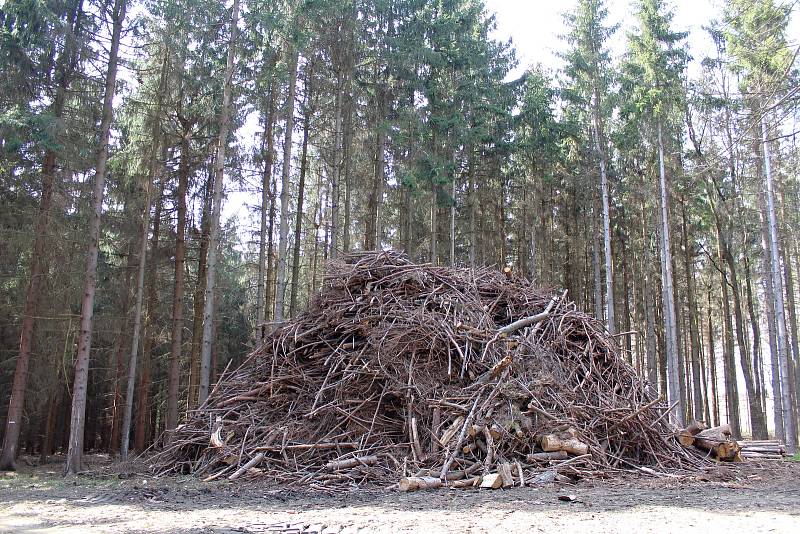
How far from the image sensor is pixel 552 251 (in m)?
26.9

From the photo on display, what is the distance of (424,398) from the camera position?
28.1 ft

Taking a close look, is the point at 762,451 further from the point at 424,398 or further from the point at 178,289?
the point at 178,289

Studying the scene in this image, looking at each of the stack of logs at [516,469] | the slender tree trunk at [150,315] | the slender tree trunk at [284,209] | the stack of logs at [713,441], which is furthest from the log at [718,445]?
the slender tree trunk at [150,315]

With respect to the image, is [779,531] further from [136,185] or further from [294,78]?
[136,185]

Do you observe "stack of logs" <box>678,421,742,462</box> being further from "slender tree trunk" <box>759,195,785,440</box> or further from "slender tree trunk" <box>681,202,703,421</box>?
"slender tree trunk" <box>681,202,703,421</box>

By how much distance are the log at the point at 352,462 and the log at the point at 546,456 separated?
2126 millimetres

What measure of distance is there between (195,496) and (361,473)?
2112 millimetres

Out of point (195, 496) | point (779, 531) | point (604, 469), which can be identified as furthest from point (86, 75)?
point (779, 531)

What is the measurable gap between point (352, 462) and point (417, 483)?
3.92 feet

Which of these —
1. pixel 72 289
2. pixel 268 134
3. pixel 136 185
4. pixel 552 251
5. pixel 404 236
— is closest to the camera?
pixel 72 289

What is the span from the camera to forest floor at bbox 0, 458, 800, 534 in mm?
4844

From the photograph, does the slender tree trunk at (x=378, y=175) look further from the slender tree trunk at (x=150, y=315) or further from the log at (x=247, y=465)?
the log at (x=247, y=465)

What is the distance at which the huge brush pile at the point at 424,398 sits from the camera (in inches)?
312

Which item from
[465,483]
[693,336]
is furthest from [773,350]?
[465,483]
